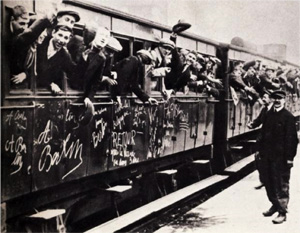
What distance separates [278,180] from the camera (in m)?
6.50

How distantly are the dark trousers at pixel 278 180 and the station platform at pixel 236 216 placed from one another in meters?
0.23

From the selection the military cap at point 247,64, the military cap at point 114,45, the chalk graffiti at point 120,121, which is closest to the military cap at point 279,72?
the military cap at point 247,64

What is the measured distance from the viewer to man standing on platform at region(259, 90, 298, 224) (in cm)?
633

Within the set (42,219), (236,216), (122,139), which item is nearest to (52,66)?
(42,219)

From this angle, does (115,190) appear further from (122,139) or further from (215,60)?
(215,60)

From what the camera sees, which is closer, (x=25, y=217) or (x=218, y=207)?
(x=25, y=217)

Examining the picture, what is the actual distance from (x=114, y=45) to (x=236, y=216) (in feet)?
9.19

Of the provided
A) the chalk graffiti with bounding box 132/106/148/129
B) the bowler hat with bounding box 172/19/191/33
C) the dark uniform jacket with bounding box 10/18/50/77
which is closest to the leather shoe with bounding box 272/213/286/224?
the chalk graffiti with bounding box 132/106/148/129

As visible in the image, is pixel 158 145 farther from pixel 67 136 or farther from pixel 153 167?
pixel 67 136

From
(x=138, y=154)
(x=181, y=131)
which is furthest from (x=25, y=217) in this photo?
(x=181, y=131)

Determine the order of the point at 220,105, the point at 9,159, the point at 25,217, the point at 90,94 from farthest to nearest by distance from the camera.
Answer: the point at 220,105 → the point at 90,94 → the point at 25,217 → the point at 9,159

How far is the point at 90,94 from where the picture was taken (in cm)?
555

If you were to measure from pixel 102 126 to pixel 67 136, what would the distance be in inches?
30.6

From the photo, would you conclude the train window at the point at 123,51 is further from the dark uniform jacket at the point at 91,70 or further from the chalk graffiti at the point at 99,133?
the chalk graffiti at the point at 99,133
